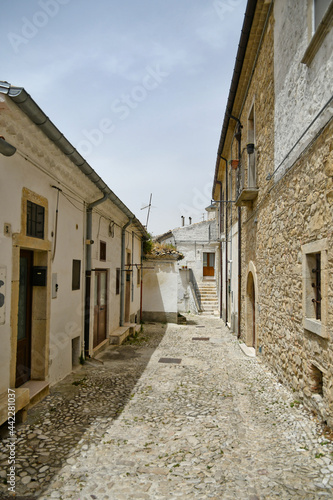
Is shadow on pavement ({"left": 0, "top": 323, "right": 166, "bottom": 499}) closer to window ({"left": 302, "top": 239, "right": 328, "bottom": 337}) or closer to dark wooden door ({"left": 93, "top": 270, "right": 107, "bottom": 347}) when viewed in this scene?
dark wooden door ({"left": 93, "top": 270, "right": 107, "bottom": 347})

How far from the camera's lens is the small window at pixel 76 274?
625 centimetres

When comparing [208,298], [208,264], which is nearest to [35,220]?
[208,298]

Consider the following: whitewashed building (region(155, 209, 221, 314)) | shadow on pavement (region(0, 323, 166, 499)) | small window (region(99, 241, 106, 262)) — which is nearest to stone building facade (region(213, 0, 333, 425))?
shadow on pavement (region(0, 323, 166, 499))

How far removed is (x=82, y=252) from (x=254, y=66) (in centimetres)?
541

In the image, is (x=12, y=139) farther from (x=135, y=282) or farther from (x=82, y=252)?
(x=135, y=282)

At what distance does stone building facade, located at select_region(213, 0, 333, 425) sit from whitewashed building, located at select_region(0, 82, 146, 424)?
3080 millimetres

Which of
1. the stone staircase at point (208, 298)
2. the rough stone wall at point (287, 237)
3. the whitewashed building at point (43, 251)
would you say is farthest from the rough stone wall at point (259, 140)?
the stone staircase at point (208, 298)

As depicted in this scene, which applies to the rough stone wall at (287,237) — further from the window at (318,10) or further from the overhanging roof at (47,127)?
the overhanging roof at (47,127)

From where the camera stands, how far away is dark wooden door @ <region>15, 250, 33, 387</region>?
183 inches

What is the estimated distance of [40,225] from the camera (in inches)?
190

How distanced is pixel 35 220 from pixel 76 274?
6.31 ft

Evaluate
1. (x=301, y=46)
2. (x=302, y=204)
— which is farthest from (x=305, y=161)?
(x=301, y=46)

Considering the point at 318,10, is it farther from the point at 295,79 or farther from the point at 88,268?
the point at 88,268

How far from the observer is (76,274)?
640 centimetres
